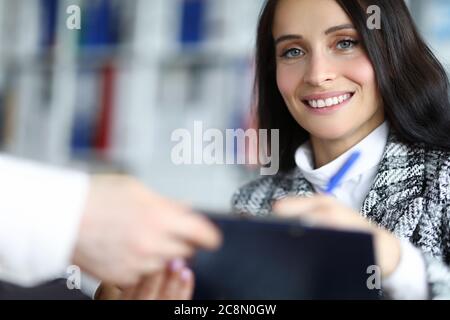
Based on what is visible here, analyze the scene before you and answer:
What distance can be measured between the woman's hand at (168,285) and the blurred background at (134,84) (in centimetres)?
134

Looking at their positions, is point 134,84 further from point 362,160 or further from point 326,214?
point 326,214

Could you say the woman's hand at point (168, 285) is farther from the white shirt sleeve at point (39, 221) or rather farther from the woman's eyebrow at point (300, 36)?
the woman's eyebrow at point (300, 36)

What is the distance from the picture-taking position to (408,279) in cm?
60

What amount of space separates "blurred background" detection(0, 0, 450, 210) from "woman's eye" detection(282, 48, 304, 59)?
873mm

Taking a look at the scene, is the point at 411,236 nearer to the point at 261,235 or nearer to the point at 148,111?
the point at 261,235

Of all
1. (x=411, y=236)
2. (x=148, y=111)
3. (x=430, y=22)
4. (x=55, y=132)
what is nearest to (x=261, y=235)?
(x=411, y=236)

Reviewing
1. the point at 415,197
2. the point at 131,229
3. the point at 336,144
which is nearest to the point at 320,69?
the point at 336,144

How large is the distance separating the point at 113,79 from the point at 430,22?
1169 millimetres

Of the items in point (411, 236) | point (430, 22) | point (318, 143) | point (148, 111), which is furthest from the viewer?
point (148, 111)

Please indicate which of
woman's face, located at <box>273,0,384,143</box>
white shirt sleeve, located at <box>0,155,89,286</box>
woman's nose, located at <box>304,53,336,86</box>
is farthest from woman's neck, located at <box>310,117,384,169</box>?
white shirt sleeve, located at <box>0,155,89,286</box>

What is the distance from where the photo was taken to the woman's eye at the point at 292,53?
1008 millimetres

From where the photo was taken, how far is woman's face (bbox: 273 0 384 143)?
3.10 feet

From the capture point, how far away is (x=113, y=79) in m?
2.17
